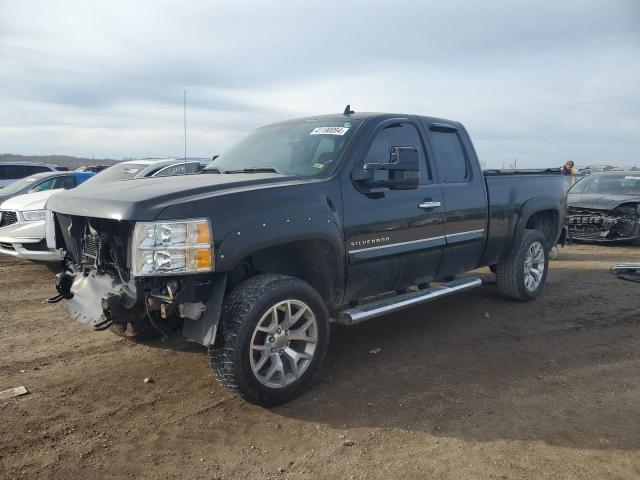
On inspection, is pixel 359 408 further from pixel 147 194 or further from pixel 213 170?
pixel 213 170

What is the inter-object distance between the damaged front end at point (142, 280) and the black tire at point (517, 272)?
387 cm

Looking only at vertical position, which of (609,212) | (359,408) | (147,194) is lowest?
(359,408)

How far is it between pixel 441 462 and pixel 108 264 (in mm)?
2466

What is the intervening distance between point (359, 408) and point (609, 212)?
9191 millimetres

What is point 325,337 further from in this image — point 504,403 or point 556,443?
point 556,443

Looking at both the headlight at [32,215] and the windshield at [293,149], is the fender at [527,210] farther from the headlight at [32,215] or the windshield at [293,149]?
the headlight at [32,215]

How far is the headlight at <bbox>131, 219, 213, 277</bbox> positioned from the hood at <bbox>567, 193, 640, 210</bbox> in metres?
9.89

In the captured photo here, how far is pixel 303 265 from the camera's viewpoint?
13.3 ft

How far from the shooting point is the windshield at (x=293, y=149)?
14.1ft

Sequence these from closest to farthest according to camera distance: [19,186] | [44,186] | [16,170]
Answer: [19,186], [44,186], [16,170]

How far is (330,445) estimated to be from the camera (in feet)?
10.4

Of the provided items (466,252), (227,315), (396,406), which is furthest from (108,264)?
(466,252)

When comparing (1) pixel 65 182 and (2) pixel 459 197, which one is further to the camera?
(1) pixel 65 182

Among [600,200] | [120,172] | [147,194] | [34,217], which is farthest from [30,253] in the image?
[600,200]
